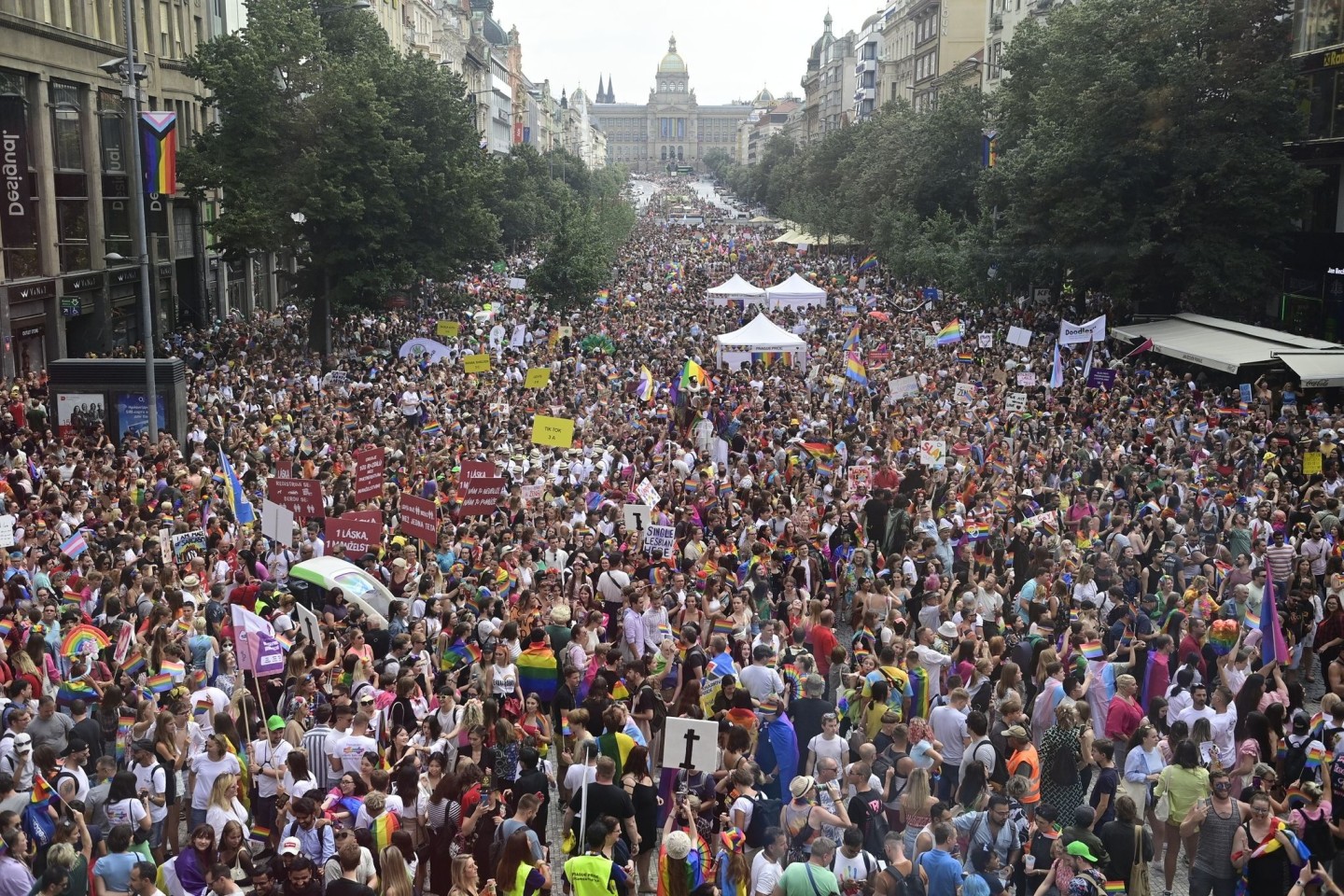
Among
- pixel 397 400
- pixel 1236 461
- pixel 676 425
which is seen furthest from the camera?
pixel 397 400

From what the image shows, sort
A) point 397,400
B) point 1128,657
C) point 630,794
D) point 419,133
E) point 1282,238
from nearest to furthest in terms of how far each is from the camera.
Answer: point 630,794 < point 1128,657 < point 397,400 < point 1282,238 < point 419,133

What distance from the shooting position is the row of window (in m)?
34.2

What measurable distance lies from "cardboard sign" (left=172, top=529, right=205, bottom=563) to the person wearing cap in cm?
546

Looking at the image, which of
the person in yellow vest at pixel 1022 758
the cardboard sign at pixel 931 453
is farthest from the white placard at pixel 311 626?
the cardboard sign at pixel 931 453

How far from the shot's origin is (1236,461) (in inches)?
826

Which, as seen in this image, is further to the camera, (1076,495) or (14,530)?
(1076,495)

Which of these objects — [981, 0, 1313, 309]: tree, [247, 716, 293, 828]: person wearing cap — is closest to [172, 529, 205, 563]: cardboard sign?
[247, 716, 293, 828]: person wearing cap

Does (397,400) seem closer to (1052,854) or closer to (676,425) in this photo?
(676,425)

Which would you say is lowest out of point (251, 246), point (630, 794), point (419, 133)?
point (630, 794)

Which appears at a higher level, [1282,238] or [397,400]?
[1282,238]

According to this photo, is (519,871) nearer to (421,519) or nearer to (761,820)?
(761,820)

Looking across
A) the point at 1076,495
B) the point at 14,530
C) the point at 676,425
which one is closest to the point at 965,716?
the point at 1076,495

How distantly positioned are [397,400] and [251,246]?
39.2 feet

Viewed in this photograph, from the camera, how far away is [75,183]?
37.0 m
